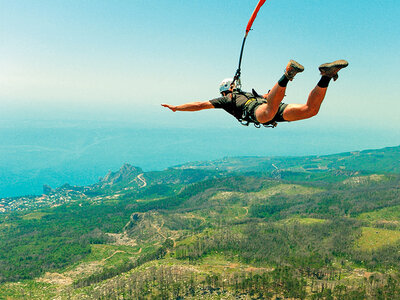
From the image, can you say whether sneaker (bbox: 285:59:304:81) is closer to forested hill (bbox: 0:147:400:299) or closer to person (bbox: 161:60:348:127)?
person (bbox: 161:60:348:127)

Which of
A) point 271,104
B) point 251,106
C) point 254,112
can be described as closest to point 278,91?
point 271,104

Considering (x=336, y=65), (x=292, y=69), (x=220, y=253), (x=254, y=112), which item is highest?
(x=336, y=65)

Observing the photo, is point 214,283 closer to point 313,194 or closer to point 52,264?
point 52,264

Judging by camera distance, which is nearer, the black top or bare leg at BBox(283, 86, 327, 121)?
bare leg at BBox(283, 86, 327, 121)

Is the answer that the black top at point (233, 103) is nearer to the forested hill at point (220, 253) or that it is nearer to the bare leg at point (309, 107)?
the bare leg at point (309, 107)

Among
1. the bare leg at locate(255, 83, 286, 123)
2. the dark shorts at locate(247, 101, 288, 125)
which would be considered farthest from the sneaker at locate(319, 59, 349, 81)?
the dark shorts at locate(247, 101, 288, 125)

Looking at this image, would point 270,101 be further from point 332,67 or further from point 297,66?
point 332,67
